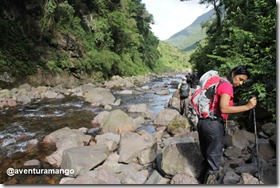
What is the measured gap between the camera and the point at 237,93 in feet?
23.5

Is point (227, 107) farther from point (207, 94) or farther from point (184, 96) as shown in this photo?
point (184, 96)

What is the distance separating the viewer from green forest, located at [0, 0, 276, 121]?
6270 millimetres

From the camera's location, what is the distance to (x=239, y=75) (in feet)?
10.7

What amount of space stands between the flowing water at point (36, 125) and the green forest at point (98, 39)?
3.61 meters

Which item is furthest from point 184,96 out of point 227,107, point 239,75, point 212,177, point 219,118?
point 227,107

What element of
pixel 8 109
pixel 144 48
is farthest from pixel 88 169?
pixel 144 48

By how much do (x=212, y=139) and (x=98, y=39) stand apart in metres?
23.1

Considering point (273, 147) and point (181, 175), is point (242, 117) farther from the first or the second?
point (181, 175)

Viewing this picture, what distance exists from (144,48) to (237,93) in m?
40.7

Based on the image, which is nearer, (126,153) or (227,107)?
(227,107)

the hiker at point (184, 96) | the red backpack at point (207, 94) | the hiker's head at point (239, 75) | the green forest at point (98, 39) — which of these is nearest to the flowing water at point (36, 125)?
the hiker at point (184, 96)

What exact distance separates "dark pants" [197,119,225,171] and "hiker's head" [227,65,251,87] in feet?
1.80

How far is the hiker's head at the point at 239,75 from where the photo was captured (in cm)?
323

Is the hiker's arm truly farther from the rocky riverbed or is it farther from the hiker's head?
the rocky riverbed
